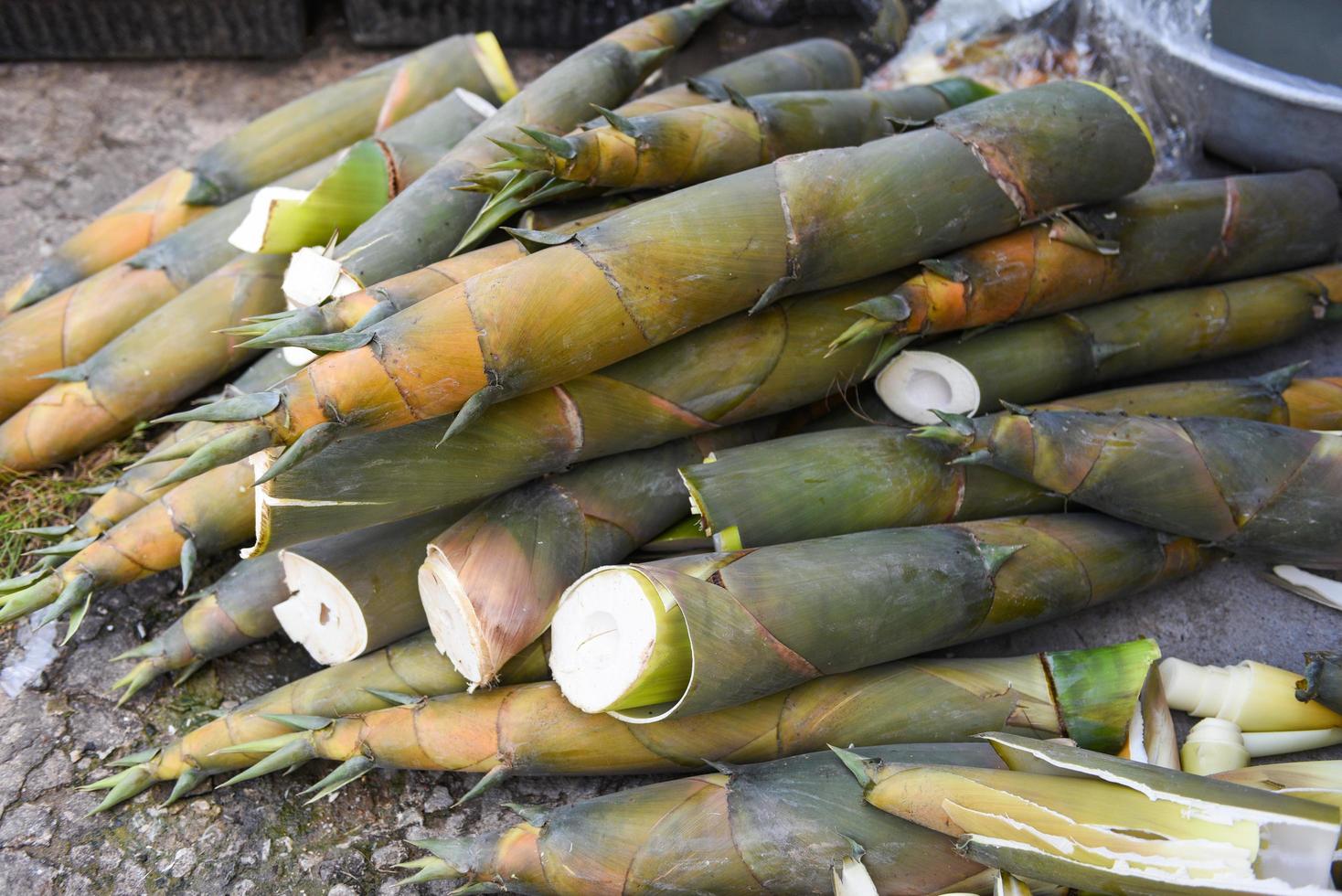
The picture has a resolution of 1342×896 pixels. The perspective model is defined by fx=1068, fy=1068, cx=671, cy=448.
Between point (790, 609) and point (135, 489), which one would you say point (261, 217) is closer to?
point (135, 489)

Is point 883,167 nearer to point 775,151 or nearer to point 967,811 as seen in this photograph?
point 775,151

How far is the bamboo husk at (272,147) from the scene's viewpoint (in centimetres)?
278

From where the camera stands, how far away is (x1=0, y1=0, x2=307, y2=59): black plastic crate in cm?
352

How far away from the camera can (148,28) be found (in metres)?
→ 3.59

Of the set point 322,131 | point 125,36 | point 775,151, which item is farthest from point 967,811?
point 125,36

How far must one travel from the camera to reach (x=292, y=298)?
7.51 ft

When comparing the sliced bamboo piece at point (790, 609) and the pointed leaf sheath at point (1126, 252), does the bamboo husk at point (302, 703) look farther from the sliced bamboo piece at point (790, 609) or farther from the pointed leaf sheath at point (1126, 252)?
the pointed leaf sheath at point (1126, 252)

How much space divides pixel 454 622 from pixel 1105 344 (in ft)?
5.04

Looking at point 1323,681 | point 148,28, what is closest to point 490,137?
point 1323,681

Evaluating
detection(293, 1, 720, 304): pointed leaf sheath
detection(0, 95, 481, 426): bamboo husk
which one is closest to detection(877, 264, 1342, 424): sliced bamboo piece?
detection(293, 1, 720, 304): pointed leaf sheath

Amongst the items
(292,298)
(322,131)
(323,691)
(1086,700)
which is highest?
(322,131)

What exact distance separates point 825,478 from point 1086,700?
0.62 meters

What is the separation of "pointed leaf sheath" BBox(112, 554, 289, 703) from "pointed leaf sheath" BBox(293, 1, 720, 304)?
0.65m

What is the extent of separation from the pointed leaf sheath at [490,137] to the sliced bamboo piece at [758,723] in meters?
0.88
